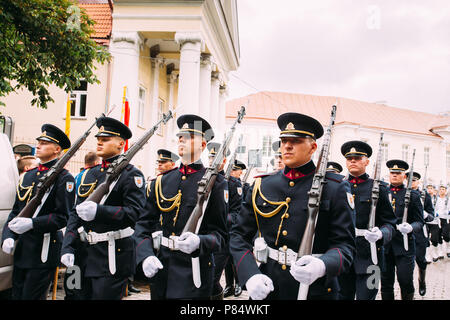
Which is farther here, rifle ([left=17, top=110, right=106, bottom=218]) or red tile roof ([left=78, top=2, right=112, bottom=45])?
red tile roof ([left=78, top=2, right=112, bottom=45])

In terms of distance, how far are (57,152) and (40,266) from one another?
1319 millimetres

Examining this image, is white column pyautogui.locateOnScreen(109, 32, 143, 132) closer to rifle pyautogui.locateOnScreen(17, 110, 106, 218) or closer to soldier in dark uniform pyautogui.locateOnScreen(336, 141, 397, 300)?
rifle pyautogui.locateOnScreen(17, 110, 106, 218)

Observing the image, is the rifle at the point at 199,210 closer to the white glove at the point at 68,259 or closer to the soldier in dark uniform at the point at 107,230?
the soldier in dark uniform at the point at 107,230

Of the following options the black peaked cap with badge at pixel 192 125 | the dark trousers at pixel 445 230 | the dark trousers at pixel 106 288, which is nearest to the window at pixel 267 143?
the dark trousers at pixel 445 230

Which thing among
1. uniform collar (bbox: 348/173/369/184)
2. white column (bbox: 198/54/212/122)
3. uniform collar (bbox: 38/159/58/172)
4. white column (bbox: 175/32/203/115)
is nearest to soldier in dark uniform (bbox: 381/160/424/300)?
uniform collar (bbox: 348/173/369/184)

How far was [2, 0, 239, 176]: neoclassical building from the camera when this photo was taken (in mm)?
14453

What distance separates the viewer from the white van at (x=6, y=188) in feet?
12.8

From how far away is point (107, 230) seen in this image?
3609mm

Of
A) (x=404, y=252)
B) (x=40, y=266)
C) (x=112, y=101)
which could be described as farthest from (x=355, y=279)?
(x=112, y=101)

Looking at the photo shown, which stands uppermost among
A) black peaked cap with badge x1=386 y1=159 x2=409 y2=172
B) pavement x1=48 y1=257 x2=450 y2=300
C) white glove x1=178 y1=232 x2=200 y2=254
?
black peaked cap with badge x1=386 y1=159 x2=409 y2=172

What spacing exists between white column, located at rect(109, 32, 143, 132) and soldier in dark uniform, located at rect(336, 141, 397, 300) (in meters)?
10.7

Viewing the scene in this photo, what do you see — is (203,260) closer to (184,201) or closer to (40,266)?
(184,201)

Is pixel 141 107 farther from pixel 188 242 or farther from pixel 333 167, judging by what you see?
pixel 188 242
